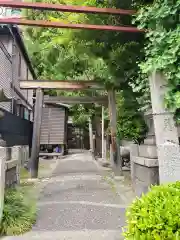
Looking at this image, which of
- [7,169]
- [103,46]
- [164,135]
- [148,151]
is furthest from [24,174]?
[164,135]

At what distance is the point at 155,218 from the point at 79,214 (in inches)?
127

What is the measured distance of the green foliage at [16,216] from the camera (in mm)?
4387

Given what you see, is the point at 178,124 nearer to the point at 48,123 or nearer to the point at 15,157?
the point at 15,157

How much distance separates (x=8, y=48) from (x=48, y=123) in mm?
9070

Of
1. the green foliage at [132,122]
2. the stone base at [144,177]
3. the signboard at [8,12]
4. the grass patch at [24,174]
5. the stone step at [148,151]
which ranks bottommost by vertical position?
the grass patch at [24,174]

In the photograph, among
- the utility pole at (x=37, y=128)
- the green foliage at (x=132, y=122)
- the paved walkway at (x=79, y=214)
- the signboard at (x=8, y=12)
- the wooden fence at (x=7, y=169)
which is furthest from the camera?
the signboard at (x=8, y=12)

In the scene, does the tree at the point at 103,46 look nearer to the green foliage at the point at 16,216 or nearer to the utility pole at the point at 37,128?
the utility pole at the point at 37,128

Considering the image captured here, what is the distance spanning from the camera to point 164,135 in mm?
4258

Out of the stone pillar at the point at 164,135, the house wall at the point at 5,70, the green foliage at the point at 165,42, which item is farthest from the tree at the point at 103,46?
the house wall at the point at 5,70

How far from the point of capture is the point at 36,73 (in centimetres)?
2200

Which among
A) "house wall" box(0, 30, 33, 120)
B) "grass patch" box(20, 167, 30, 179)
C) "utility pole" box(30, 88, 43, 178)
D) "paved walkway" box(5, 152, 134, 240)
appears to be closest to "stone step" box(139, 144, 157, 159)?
"paved walkway" box(5, 152, 134, 240)

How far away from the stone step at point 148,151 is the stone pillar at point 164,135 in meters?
1.33

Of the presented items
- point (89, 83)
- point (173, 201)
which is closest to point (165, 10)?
point (173, 201)

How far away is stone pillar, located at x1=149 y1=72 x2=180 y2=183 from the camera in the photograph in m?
4.11
